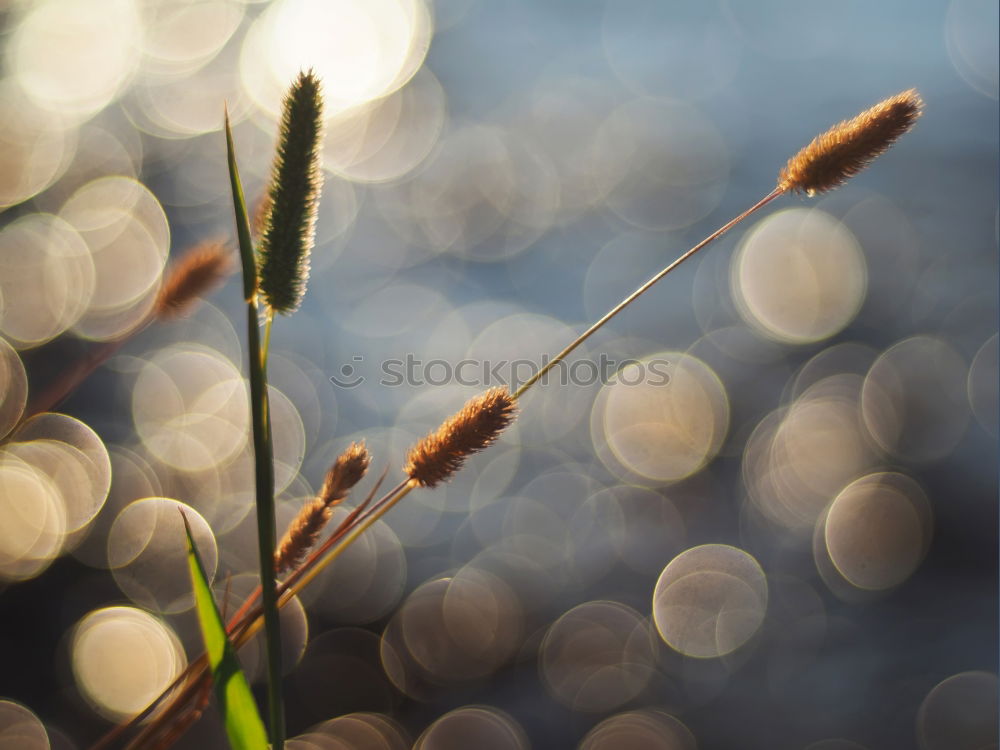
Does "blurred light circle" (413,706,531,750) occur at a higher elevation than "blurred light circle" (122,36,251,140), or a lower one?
lower

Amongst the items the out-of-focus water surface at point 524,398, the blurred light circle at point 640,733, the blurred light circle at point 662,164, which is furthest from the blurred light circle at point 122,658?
the blurred light circle at point 662,164

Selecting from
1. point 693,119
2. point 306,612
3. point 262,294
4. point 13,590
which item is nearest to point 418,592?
point 306,612

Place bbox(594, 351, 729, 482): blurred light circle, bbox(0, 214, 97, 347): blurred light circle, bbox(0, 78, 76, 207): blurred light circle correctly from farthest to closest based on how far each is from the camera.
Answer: bbox(594, 351, 729, 482): blurred light circle < bbox(0, 78, 76, 207): blurred light circle < bbox(0, 214, 97, 347): blurred light circle

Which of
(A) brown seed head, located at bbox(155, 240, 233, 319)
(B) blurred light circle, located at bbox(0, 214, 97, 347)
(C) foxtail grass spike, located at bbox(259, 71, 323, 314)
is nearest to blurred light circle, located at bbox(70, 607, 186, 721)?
(B) blurred light circle, located at bbox(0, 214, 97, 347)

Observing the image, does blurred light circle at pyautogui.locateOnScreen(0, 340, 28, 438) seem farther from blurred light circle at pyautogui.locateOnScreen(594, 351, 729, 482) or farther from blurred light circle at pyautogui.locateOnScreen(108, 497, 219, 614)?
blurred light circle at pyautogui.locateOnScreen(594, 351, 729, 482)

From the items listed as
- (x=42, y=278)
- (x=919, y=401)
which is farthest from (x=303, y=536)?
(x=919, y=401)

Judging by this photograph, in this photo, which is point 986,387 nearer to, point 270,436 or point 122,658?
point 122,658

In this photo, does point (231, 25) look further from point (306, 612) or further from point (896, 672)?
point (896, 672)
